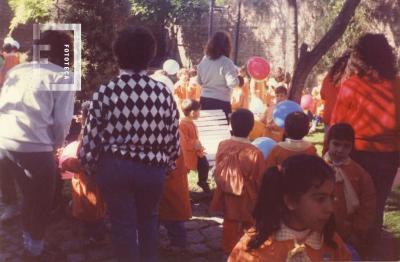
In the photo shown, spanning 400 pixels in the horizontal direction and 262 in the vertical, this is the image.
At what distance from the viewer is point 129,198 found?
2.16m

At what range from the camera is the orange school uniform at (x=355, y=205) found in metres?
2.15


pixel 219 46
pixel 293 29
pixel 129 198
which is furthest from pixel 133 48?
pixel 293 29

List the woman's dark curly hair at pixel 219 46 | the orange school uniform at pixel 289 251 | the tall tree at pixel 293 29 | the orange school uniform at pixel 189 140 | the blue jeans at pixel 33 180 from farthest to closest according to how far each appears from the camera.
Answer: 1. the tall tree at pixel 293 29
2. the woman's dark curly hair at pixel 219 46
3. the orange school uniform at pixel 189 140
4. the blue jeans at pixel 33 180
5. the orange school uniform at pixel 289 251

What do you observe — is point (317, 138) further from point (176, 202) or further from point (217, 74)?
point (176, 202)

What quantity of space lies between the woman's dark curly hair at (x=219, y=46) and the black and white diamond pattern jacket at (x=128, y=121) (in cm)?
204

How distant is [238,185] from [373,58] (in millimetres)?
967

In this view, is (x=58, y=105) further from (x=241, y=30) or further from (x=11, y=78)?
(x=241, y=30)

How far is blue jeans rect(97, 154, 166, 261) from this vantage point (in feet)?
6.88

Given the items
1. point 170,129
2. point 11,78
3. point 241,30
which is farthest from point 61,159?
point 241,30

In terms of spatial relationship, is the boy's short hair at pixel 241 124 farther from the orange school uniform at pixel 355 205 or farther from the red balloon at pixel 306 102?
the red balloon at pixel 306 102

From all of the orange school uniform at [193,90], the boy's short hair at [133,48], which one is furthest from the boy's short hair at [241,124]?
the orange school uniform at [193,90]

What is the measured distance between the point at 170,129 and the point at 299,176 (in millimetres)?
815

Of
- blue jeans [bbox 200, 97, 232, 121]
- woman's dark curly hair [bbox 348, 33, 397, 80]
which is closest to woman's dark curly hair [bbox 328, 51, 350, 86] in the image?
woman's dark curly hair [bbox 348, 33, 397, 80]

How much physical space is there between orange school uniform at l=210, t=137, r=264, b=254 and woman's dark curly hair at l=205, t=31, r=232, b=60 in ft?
5.19
